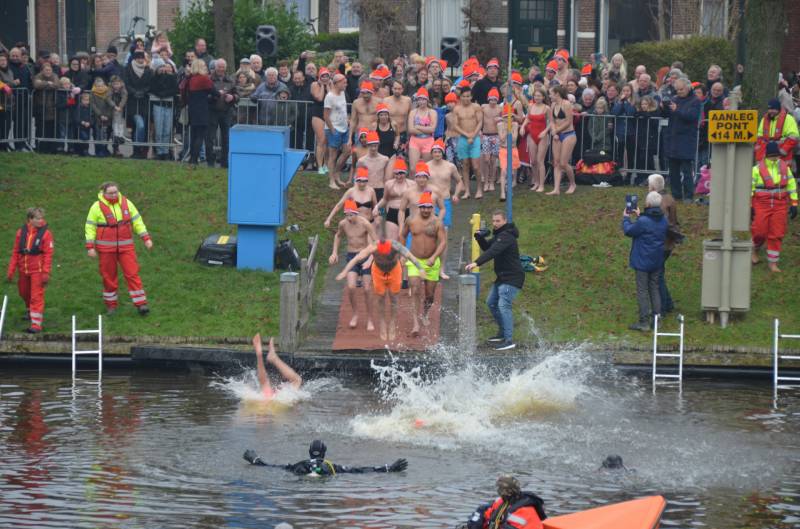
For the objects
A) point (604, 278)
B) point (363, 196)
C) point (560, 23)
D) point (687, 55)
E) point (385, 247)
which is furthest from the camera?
point (560, 23)

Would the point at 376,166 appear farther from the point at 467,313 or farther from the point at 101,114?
the point at 101,114

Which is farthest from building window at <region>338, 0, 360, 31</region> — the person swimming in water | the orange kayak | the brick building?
the orange kayak

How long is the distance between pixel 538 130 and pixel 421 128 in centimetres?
247

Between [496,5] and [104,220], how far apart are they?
26.2 meters

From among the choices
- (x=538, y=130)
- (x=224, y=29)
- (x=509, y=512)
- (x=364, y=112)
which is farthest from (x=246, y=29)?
(x=509, y=512)

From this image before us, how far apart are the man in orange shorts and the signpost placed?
4373 millimetres

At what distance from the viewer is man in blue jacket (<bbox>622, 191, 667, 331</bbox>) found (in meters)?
22.0

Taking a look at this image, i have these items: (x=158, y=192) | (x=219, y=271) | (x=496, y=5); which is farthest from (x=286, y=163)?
(x=496, y=5)

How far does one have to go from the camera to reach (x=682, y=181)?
27000 millimetres

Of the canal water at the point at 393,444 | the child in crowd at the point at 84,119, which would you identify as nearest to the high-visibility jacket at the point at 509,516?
the canal water at the point at 393,444

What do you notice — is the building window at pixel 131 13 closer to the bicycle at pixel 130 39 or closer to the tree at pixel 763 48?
the bicycle at pixel 130 39

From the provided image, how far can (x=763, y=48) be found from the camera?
26938mm

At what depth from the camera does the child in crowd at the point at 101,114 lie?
28906mm

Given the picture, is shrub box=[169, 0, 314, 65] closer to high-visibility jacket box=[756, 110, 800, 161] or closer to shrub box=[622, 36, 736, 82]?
shrub box=[622, 36, 736, 82]
